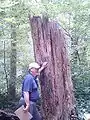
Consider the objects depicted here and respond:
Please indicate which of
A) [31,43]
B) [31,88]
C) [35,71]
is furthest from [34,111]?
[31,43]

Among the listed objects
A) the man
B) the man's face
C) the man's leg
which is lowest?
the man's leg

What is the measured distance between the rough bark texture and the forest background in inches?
120

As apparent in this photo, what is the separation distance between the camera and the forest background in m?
A: 9.91

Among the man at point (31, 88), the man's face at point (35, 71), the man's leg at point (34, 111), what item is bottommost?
the man's leg at point (34, 111)

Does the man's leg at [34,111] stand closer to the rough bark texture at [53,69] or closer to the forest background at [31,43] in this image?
the rough bark texture at [53,69]

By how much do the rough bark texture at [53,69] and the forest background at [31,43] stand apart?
3.06 m

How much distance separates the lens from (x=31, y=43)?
11.4 metres

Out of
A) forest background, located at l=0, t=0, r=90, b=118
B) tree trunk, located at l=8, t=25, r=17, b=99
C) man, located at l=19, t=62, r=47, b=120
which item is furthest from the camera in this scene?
tree trunk, located at l=8, t=25, r=17, b=99

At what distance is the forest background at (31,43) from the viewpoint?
9.91 m

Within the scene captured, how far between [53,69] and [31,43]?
5055 millimetres

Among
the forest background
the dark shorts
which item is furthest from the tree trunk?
the dark shorts

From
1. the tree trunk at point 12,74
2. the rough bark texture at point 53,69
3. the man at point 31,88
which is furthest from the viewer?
the tree trunk at point 12,74

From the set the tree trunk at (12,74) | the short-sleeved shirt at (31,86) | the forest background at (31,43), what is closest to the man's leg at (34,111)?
the short-sleeved shirt at (31,86)

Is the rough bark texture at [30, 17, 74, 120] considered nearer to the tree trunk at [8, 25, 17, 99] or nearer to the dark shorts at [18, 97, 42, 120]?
the dark shorts at [18, 97, 42, 120]
